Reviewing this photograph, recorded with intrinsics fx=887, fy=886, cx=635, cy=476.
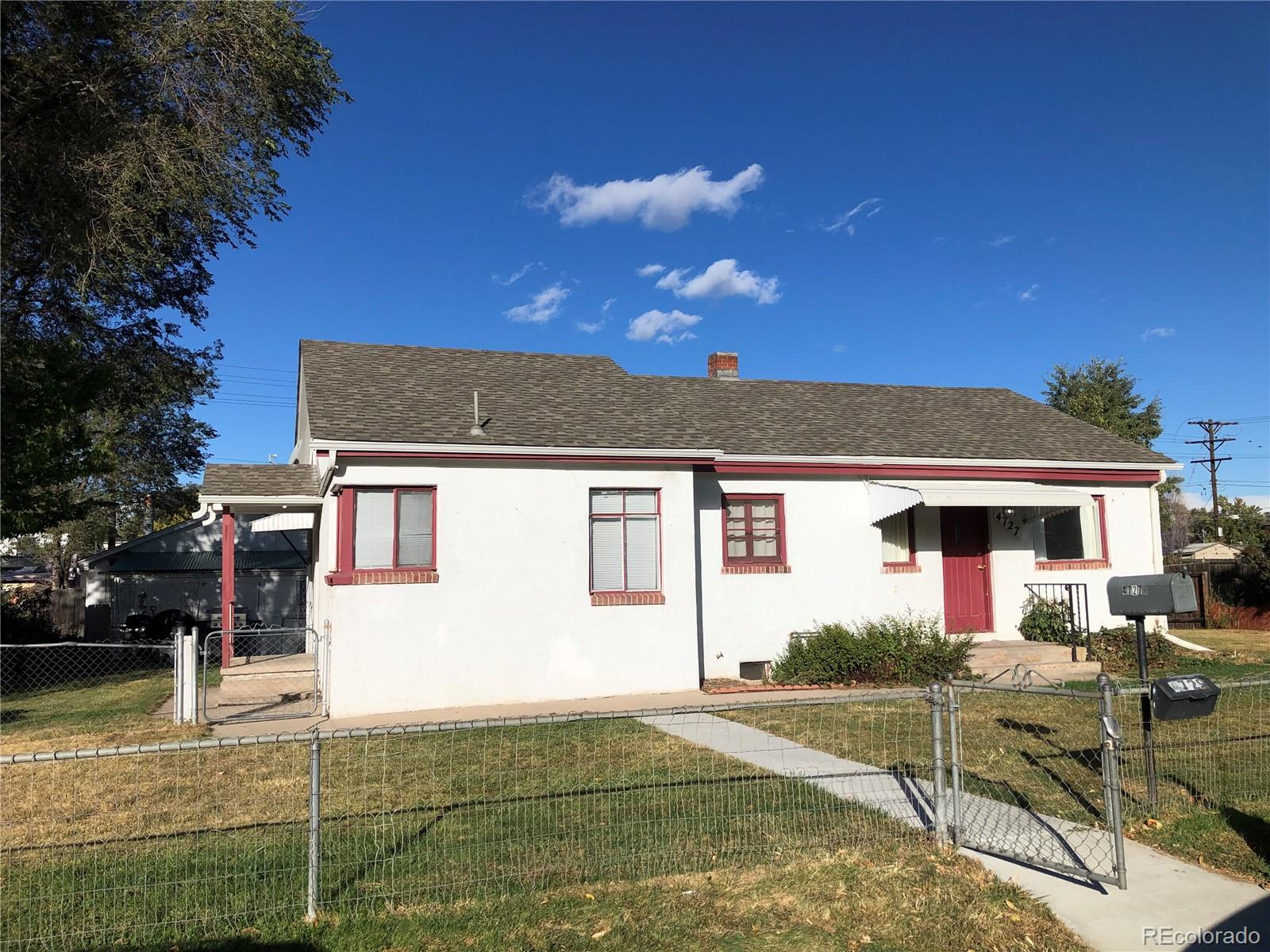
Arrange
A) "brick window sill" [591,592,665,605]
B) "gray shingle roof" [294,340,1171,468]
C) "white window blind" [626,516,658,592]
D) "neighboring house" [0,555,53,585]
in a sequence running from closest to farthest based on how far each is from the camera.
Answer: "brick window sill" [591,592,665,605]
"gray shingle roof" [294,340,1171,468]
"white window blind" [626,516,658,592]
"neighboring house" [0,555,53,585]

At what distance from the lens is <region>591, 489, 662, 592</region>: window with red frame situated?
497 inches

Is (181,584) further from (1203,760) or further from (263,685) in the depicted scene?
(1203,760)

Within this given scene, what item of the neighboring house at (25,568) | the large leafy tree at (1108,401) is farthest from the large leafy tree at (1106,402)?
the neighboring house at (25,568)

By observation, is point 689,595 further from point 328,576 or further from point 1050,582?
point 1050,582

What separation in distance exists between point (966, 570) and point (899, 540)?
1550 mm

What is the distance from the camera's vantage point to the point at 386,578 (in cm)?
1146

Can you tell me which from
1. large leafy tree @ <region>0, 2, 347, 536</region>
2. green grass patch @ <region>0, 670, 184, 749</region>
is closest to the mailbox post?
green grass patch @ <region>0, 670, 184, 749</region>

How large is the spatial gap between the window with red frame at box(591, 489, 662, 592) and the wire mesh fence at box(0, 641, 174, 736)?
219 inches

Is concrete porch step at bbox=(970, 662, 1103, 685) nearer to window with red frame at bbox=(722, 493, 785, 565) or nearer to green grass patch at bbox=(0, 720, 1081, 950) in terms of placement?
window with red frame at bbox=(722, 493, 785, 565)

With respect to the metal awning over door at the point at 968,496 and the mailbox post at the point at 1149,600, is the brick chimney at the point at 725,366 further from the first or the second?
the mailbox post at the point at 1149,600

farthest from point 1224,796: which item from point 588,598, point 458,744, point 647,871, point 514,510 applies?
point 514,510

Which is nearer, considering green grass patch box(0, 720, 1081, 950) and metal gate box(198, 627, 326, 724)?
green grass patch box(0, 720, 1081, 950)

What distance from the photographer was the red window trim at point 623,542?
12.5 metres

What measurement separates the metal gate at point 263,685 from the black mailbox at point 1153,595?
28.2 feet
